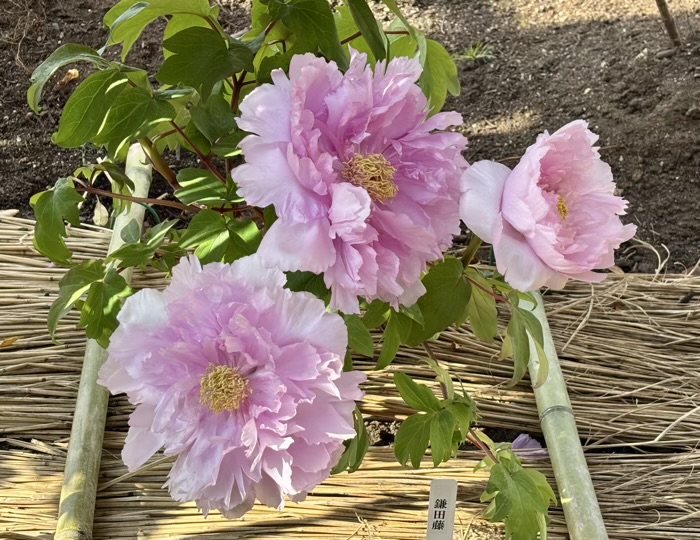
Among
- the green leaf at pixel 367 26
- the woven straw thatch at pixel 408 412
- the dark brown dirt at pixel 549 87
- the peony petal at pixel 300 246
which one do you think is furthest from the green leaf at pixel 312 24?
the dark brown dirt at pixel 549 87

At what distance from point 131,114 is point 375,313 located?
1.11ft

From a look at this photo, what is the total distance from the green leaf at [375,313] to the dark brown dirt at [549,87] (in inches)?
47.8

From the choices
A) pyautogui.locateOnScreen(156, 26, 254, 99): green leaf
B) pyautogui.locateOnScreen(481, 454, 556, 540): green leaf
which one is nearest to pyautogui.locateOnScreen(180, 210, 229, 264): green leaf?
pyautogui.locateOnScreen(156, 26, 254, 99): green leaf

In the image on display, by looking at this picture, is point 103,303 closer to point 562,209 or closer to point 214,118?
point 214,118

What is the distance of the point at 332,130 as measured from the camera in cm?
62

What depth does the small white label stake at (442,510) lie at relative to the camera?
1211 mm

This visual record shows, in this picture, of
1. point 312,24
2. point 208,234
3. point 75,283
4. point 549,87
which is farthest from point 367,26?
point 549,87

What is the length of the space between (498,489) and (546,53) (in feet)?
5.81

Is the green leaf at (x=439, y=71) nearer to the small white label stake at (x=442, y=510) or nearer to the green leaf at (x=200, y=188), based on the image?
the green leaf at (x=200, y=188)

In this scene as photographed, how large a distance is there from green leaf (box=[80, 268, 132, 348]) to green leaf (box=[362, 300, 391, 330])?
28 centimetres

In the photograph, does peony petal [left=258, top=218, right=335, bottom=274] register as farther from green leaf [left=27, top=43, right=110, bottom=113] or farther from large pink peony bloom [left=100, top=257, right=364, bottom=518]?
green leaf [left=27, top=43, right=110, bottom=113]

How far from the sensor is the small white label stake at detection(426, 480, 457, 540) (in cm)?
121

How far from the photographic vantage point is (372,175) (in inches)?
24.5

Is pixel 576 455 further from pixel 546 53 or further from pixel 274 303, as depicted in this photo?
pixel 546 53
